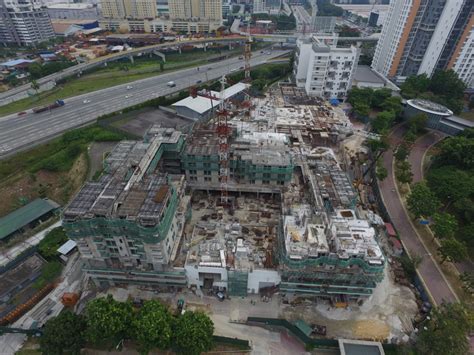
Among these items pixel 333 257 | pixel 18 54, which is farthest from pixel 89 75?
pixel 333 257

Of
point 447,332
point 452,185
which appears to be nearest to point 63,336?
point 447,332

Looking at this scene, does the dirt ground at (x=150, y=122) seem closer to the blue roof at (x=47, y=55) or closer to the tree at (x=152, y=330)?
the tree at (x=152, y=330)

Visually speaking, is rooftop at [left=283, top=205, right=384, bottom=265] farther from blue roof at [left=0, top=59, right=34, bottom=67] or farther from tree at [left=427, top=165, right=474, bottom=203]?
blue roof at [left=0, top=59, right=34, bottom=67]

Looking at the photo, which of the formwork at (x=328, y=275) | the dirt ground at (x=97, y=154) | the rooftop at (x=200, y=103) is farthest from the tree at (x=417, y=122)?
the dirt ground at (x=97, y=154)

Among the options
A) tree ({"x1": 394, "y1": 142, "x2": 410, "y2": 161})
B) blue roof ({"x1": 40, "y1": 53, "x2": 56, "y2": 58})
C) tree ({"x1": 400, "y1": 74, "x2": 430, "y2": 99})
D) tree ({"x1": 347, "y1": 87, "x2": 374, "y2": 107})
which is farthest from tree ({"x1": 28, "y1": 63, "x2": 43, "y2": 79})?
tree ({"x1": 400, "y1": 74, "x2": 430, "y2": 99})

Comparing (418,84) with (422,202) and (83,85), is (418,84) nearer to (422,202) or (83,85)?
(422,202)

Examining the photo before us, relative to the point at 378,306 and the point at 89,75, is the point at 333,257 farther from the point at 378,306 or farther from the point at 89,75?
the point at 89,75
